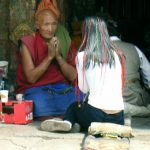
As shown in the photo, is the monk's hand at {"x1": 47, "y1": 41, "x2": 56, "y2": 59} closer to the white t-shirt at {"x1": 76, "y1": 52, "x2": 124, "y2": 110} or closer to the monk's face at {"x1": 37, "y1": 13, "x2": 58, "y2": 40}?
the monk's face at {"x1": 37, "y1": 13, "x2": 58, "y2": 40}

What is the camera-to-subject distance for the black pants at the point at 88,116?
15.9 ft

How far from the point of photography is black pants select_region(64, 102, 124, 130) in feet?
15.9

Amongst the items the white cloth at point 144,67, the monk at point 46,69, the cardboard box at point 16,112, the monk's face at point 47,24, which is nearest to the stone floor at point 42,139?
the cardboard box at point 16,112

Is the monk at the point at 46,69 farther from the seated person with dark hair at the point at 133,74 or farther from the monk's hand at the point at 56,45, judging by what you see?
the seated person with dark hair at the point at 133,74

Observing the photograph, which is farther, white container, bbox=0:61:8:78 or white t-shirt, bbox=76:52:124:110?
white container, bbox=0:61:8:78

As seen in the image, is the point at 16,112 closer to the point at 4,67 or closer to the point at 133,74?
the point at 4,67

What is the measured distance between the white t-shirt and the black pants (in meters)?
0.06

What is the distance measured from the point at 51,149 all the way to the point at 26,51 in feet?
4.89

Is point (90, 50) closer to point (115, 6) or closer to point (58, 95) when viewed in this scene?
point (58, 95)

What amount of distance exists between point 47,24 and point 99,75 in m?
1.19

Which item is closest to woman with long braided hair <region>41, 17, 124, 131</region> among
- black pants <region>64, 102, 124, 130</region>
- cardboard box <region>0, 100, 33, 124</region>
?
black pants <region>64, 102, 124, 130</region>

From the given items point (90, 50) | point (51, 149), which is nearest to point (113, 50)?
point (90, 50)

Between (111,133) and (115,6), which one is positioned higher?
(115,6)

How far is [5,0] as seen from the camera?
6.89 meters
